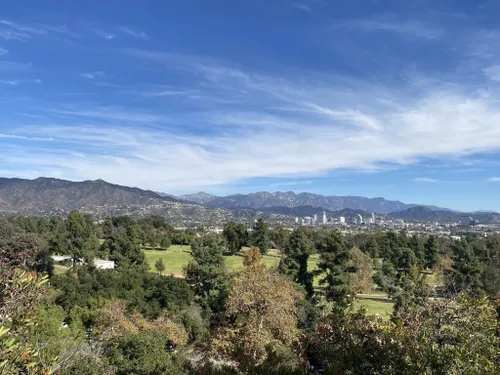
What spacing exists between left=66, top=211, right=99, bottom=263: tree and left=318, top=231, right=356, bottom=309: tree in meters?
27.7

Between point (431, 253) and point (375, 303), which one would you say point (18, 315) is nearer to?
point (375, 303)

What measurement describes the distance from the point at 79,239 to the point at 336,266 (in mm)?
31102

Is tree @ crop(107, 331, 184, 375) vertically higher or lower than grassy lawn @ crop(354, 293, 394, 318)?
higher

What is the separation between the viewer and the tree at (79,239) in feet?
152

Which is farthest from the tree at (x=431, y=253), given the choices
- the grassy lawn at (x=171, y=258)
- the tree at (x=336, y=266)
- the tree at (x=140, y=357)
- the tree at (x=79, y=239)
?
the tree at (x=140, y=357)

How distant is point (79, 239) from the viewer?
46750 millimetres

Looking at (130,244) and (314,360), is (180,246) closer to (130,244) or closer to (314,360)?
(130,244)

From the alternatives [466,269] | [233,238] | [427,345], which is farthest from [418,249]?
[427,345]

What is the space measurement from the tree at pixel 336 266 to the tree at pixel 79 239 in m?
27.7

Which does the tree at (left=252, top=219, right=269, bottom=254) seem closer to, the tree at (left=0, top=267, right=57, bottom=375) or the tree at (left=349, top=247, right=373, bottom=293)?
the tree at (left=349, top=247, right=373, bottom=293)

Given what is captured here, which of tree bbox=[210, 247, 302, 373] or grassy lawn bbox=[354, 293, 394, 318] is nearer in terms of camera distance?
tree bbox=[210, 247, 302, 373]

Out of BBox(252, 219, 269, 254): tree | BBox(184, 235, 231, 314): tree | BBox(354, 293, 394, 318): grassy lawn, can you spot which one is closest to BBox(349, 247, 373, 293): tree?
BBox(354, 293, 394, 318): grassy lawn

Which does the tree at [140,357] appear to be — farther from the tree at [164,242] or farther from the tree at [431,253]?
the tree at [164,242]

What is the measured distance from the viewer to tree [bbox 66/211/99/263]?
152 feet
